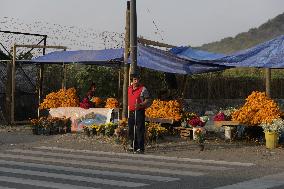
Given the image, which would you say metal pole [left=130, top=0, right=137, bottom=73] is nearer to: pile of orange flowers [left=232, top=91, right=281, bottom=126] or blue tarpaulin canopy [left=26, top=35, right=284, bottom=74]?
blue tarpaulin canopy [left=26, top=35, right=284, bottom=74]

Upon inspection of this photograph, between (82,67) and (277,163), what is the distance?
19738mm

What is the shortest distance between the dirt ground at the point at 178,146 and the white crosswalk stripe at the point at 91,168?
85cm

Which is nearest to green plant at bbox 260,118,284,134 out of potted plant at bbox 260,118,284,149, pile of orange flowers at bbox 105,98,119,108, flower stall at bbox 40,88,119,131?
potted plant at bbox 260,118,284,149

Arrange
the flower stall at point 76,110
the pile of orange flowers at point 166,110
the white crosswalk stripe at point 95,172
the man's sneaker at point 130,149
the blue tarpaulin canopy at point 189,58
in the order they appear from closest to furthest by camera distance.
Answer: the white crosswalk stripe at point 95,172 → the man's sneaker at point 130,149 → the blue tarpaulin canopy at point 189,58 → the pile of orange flowers at point 166,110 → the flower stall at point 76,110

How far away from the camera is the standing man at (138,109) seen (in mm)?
15352

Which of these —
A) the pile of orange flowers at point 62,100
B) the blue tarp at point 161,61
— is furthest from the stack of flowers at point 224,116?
the pile of orange flowers at point 62,100

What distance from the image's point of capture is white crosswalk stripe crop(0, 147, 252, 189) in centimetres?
1083

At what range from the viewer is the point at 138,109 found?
1537 centimetres

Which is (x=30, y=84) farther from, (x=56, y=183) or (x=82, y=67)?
(x=56, y=183)

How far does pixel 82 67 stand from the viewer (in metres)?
32.2

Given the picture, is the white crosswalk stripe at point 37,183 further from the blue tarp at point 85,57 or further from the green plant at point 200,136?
the blue tarp at point 85,57

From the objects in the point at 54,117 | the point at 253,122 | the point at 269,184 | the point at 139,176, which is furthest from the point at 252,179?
the point at 54,117

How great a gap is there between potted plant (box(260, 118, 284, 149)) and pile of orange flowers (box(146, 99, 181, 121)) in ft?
11.9

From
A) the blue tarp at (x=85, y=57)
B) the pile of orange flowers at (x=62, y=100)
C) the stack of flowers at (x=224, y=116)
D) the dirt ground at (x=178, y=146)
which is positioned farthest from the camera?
the pile of orange flowers at (x=62, y=100)
